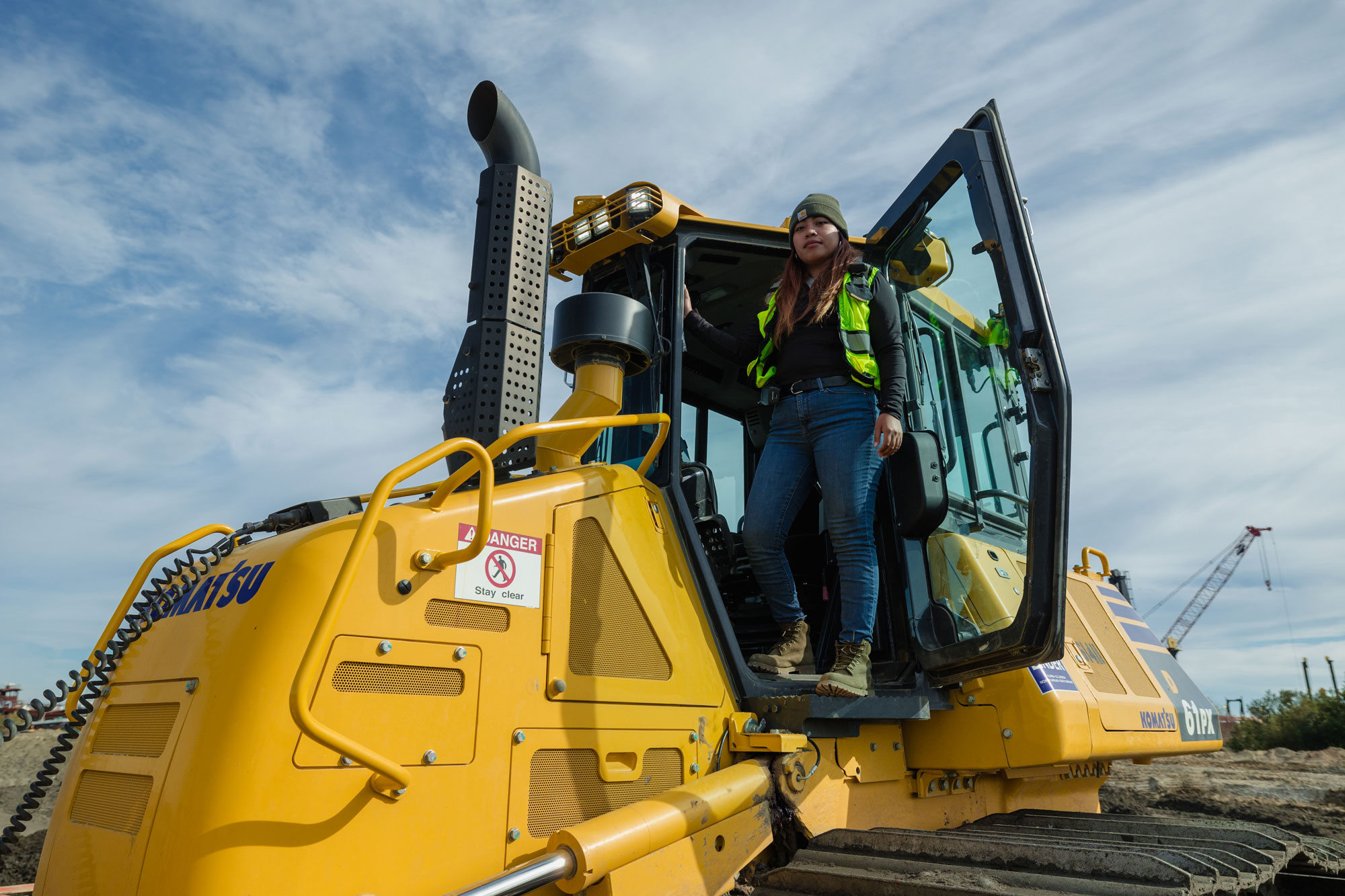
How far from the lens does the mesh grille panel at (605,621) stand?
8.55ft

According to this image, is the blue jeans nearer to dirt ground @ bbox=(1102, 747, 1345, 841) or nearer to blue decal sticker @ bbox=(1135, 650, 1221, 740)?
blue decal sticker @ bbox=(1135, 650, 1221, 740)

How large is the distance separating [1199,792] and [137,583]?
9848 mm

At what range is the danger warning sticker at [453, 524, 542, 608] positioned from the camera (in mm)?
2387

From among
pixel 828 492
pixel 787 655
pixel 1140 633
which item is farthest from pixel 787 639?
pixel 1140 633

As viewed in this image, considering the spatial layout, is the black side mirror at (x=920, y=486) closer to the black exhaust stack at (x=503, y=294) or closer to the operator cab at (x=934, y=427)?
the operator cab at (x=934, y=427)

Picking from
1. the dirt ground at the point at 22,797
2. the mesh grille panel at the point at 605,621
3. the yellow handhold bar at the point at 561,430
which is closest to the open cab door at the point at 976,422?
the yellow handhold bar at the point at 561,430

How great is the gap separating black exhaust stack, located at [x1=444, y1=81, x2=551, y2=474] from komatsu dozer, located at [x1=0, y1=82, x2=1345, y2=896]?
0.04ft

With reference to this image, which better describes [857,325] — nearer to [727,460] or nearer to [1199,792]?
[727,460]

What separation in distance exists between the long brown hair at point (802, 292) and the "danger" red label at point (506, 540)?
4.82ft

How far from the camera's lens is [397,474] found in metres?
2.13

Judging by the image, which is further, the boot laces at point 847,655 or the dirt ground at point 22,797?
the dirt ground at point 22,797

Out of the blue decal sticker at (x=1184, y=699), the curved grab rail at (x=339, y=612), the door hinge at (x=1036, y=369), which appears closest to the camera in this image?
the curved grab rail at (x=339, y=612)

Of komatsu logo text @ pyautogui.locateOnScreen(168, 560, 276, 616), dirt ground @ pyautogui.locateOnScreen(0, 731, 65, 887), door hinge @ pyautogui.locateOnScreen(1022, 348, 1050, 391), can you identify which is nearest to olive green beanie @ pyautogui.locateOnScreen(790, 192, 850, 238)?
door hinge @ pyautogui.locateOnScreen(1022, 348, 1050, 391)

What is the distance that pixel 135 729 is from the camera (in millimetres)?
2303
